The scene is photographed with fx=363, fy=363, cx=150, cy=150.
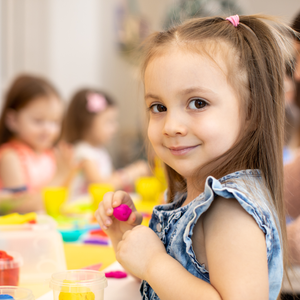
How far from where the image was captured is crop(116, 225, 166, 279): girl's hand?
608 millimetres

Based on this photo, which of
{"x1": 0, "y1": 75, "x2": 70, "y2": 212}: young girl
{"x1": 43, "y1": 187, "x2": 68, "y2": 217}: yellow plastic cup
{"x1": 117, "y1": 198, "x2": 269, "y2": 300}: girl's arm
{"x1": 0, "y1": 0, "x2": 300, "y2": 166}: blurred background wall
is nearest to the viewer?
{"x1": 117, "y1": 198, "x2": 269, "y2": 300}: girl's arm

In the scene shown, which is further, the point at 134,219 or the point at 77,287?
the point at 134,219

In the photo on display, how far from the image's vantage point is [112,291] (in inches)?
28.8

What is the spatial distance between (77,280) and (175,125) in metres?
0.31

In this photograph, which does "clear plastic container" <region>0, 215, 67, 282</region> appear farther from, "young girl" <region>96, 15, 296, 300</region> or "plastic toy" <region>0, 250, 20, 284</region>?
"young girl" <region>96, 15, 296, 300</region>

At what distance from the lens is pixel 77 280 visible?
0.61m

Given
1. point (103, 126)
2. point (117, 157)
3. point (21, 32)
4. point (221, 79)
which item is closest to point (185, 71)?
point (221, 79)

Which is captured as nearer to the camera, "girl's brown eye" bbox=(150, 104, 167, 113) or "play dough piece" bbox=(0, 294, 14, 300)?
"play dough piece" bbox=(0, 294, 14, 300)

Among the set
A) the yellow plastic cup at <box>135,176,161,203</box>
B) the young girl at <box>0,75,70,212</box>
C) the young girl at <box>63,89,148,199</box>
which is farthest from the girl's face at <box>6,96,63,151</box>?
the yellow plastic cup at <box>135,176,161,203</box>

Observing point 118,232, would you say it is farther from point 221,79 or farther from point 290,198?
point 290,198

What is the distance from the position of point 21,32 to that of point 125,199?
2690mm

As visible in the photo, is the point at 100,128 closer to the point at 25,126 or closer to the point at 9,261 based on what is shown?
the point at 25,126

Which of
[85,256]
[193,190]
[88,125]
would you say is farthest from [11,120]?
[193,190]

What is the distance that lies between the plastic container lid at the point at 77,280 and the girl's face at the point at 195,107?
0.24 metres
